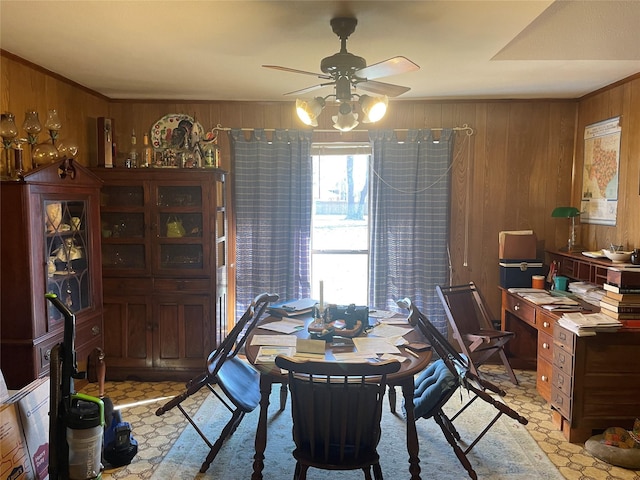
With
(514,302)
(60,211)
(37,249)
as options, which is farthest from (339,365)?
(514,302)

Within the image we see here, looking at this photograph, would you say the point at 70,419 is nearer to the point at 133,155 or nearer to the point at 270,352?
the point at 270,352

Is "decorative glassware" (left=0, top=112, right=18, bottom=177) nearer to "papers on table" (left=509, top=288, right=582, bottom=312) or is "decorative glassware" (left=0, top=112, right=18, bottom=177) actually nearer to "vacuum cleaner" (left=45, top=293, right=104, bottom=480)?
"vacuum cleaner" (left=45, top=293, right=104, bottom=480)

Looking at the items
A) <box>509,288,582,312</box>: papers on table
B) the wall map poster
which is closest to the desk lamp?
the wall map poster

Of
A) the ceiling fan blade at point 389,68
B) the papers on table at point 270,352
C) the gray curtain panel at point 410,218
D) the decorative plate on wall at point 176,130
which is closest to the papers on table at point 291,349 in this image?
the papers on table at point 270,352

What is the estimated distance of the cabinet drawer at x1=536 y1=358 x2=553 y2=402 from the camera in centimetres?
331

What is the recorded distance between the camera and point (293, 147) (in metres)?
4.36

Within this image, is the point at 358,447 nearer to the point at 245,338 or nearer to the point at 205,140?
the point at 245,338

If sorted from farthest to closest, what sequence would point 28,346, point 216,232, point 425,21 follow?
point 216,232, point 28,346, point 425,21

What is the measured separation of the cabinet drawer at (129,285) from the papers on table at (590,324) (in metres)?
3.03

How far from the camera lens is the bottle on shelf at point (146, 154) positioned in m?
4.12

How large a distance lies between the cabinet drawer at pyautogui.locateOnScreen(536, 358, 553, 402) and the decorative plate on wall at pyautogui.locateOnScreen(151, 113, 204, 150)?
333cm

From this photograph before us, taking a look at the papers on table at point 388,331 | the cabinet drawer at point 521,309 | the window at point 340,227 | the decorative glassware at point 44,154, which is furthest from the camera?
the window at point 340,227

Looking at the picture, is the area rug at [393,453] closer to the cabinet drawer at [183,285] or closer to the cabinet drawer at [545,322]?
the cabinet drawer at [545,322]

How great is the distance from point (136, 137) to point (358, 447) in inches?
137
